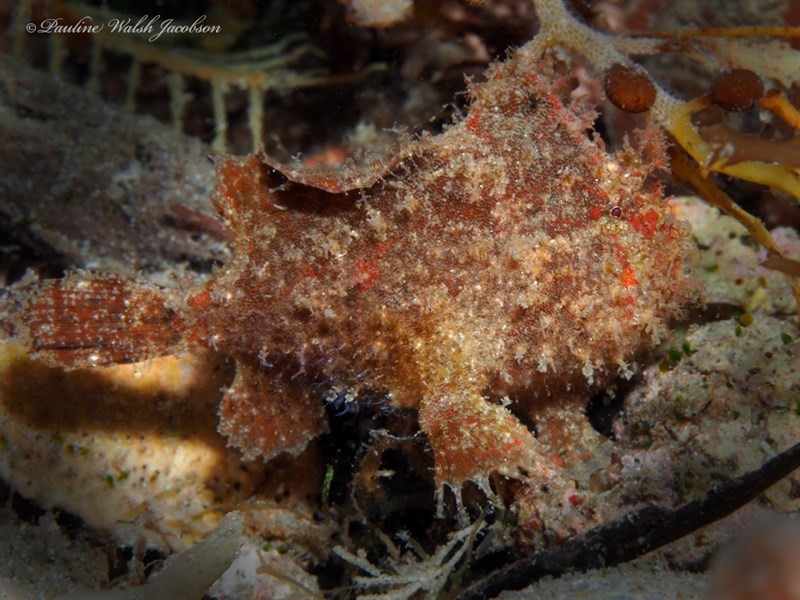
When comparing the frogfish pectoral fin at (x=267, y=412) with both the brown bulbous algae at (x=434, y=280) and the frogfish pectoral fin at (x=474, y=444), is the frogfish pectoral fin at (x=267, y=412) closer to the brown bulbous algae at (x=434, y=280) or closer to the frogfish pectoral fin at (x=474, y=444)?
the brown bulbous algae at (x=434, y=280)

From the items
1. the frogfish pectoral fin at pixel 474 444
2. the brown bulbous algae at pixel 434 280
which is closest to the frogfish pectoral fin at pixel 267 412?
the brown bulbous algae at pixel 434 280

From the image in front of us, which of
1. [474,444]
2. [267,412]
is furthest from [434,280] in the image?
[267,412]

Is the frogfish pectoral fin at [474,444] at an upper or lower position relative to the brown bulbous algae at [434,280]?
lower

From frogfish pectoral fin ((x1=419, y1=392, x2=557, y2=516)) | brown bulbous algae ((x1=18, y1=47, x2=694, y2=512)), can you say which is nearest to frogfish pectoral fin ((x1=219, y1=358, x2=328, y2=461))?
brown bulbous algae ((x1=18, y1=47, x2=694, y2=512))

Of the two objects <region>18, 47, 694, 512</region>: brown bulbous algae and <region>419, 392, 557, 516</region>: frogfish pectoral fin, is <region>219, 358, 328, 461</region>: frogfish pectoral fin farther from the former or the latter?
<region>419, 392, 557, 516</region>: frogfish pectoral fin

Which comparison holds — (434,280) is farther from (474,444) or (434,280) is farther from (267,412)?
(267,412)

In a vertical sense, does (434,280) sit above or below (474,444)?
above
